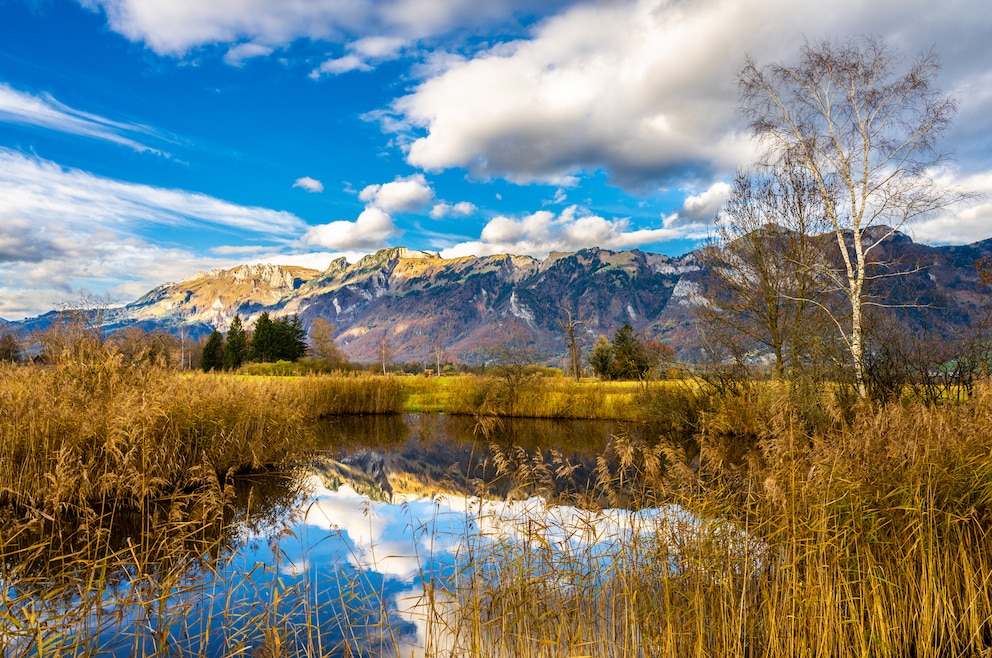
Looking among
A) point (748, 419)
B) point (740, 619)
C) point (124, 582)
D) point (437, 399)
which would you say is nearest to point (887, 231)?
point (748, 419)

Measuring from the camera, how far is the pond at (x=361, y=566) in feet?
14.0

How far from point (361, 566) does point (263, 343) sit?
229 feet

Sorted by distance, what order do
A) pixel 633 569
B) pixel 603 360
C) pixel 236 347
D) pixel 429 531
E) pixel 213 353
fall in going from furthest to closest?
pixel 213 353 < pixel 236 347 < pixel 603 360 < pixel 429 531 < pixel 633 569

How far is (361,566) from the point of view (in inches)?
258

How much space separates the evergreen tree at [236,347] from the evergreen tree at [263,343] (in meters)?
1.68

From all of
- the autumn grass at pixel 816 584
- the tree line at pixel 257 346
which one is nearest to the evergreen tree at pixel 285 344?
the tree line at pixel 257 346

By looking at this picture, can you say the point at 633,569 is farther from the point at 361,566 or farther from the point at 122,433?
the point at 122,433

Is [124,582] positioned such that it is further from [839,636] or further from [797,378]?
[797,378]

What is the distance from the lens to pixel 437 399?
3170 cm

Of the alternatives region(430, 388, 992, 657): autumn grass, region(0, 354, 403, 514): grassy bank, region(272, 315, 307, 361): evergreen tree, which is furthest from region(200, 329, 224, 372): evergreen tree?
region(430, 388, 992, 657): autumn grass

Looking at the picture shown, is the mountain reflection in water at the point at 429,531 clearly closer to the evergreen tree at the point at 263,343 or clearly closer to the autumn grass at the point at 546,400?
the autumn grass at the point at 546,400

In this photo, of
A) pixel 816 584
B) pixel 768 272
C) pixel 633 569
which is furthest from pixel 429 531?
pixel 768 272

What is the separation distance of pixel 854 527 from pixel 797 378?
→ 11846 millimetres

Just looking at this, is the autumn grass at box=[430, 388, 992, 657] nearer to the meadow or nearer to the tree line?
the meadow
